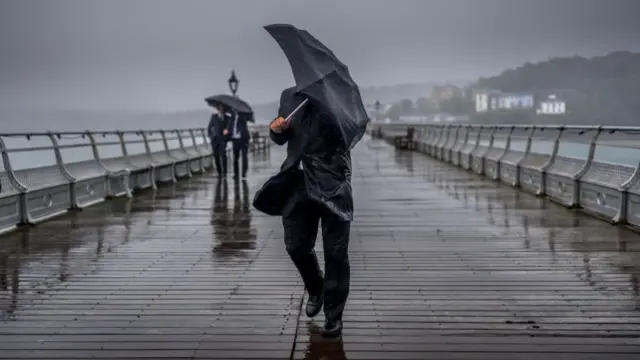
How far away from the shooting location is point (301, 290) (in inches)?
257

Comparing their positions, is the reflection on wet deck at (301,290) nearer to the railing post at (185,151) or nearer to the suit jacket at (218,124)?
the suit jacket at (218,124)

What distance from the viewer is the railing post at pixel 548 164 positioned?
13891mm

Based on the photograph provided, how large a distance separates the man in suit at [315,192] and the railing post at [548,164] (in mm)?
9751

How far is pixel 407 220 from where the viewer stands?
1159cm

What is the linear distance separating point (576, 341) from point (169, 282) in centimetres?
376

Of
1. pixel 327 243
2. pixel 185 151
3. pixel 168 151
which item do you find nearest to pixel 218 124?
pixel 168 151

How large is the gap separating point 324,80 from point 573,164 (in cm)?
905

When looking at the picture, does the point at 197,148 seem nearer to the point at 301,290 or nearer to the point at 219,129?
the point at 219,129

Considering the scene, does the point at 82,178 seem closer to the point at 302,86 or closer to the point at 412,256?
the point at 412,256

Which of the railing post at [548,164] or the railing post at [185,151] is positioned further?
the railing post at [185,151]

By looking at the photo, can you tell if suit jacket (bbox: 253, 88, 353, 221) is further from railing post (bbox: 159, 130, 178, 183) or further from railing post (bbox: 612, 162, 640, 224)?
railing post (bbox: 159, 130, 178, 183)

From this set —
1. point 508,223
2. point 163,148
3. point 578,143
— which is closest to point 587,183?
point 578,143

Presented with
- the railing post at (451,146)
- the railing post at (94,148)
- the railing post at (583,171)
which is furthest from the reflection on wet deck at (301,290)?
the railing post at (451,146)

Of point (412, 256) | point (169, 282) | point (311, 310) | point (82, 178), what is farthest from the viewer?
point (82, 178)
